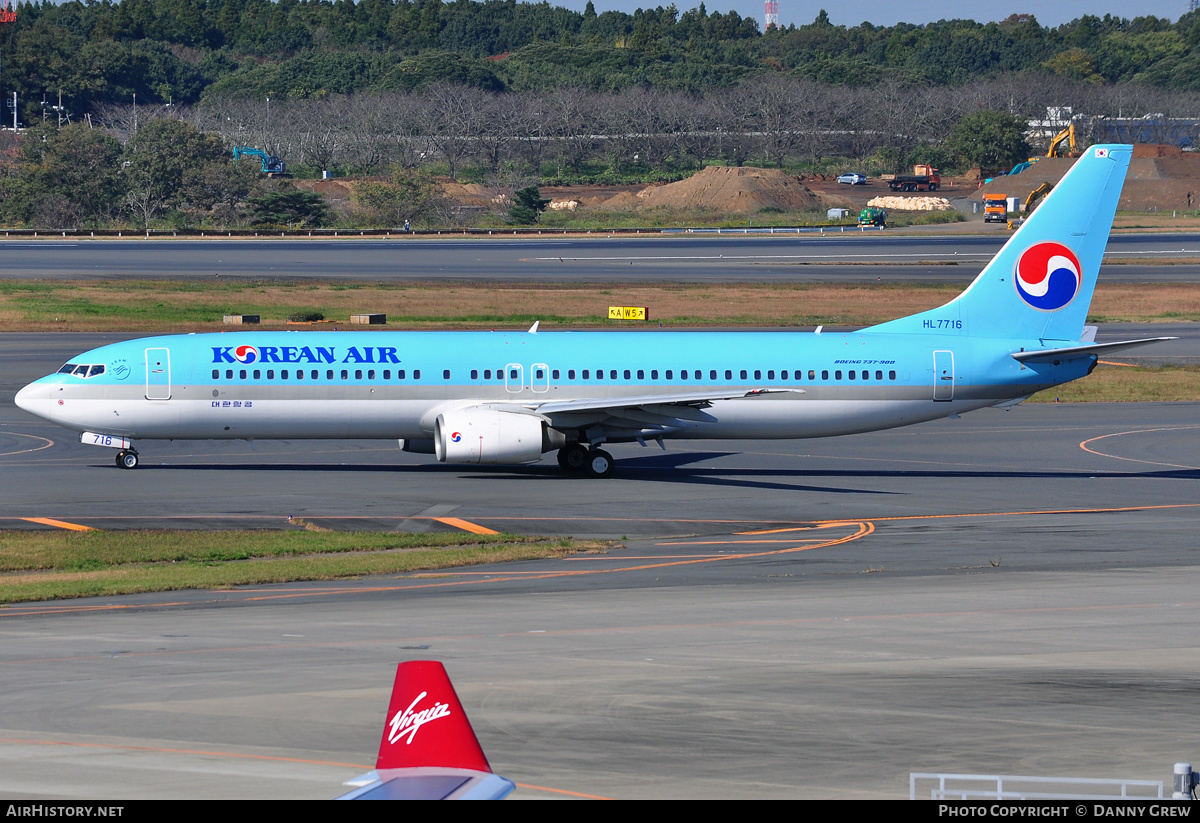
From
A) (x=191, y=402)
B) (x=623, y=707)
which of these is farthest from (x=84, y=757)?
(x=191, y=402)

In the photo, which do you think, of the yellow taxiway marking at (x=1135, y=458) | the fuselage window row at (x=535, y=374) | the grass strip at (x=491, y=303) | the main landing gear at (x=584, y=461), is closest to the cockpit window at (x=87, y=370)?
the fuselage window row at (x=535, y=374)

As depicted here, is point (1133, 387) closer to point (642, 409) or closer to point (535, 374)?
point (642, 409)

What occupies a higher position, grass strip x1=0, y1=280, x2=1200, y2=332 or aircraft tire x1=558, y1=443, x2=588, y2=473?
grass strip x1=0, y1=280, x2=1200, y2=332

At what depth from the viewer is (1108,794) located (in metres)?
15.7

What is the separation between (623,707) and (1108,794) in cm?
713

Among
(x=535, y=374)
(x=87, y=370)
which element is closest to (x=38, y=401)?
(x=87, y=370)

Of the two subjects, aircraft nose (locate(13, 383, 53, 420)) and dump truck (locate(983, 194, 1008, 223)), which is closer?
aircraft nose (locate(13, 383, 53, 420))

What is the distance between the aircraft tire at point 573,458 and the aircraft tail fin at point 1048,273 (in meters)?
11.4

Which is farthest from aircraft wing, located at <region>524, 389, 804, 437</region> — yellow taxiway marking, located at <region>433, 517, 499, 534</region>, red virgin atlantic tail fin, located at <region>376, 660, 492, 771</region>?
red virgin atlantic tail fin, located at <region>376, 660, 492, 771</region>

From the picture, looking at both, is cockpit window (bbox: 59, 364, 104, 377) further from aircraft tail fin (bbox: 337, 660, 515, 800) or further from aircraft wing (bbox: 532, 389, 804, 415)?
aircraft tail fin (bbox: 337, 660, 515, 800)

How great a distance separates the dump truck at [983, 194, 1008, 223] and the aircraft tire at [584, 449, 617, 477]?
15250cm

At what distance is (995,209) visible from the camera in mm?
188875

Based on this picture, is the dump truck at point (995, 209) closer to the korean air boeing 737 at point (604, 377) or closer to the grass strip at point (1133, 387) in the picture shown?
the grass strip at point (1133, 387)

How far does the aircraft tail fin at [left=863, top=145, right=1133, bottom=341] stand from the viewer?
158 feet
